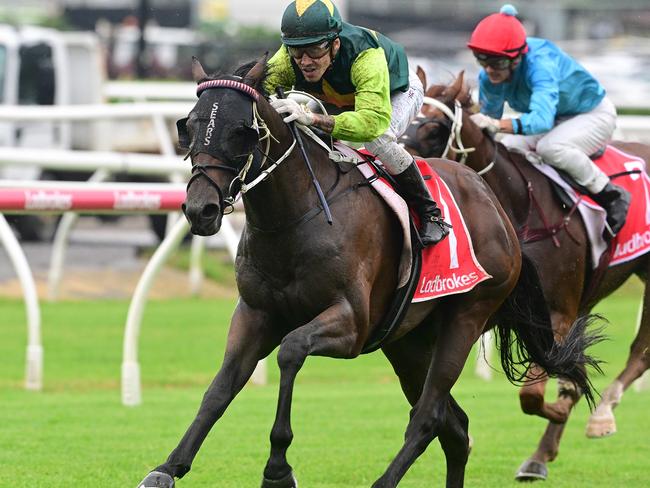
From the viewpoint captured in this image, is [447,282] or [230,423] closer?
[447,282]

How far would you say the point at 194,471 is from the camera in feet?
20.9

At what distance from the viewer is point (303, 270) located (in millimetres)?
5039

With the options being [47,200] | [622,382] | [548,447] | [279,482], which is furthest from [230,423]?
[279,482]

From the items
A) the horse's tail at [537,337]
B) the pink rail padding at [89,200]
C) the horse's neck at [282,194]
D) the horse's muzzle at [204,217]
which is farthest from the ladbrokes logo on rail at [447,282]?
the pink rail padding at [89,200]

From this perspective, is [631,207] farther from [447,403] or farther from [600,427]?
[447,403]

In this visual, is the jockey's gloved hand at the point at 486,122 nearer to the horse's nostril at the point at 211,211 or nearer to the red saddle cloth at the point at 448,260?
the red saddle cloth at the point at 448,260

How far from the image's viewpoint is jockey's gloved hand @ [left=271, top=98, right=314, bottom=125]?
5.01 meters

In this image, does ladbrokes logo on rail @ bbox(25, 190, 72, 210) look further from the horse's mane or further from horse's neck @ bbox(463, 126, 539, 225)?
the horse's mane

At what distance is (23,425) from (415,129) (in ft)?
8.44

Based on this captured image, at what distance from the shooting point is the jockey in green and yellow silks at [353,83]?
5.09 metres

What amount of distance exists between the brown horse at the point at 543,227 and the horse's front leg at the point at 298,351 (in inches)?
83.4

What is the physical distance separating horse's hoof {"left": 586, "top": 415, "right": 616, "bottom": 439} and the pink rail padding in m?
2.80

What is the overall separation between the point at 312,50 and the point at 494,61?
90.5 inches

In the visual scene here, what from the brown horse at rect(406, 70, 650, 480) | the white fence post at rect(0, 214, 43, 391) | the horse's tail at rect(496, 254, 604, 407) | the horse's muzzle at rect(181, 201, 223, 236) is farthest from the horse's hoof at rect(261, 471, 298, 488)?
the white fence post at rect(0, 214, 43, 391)
